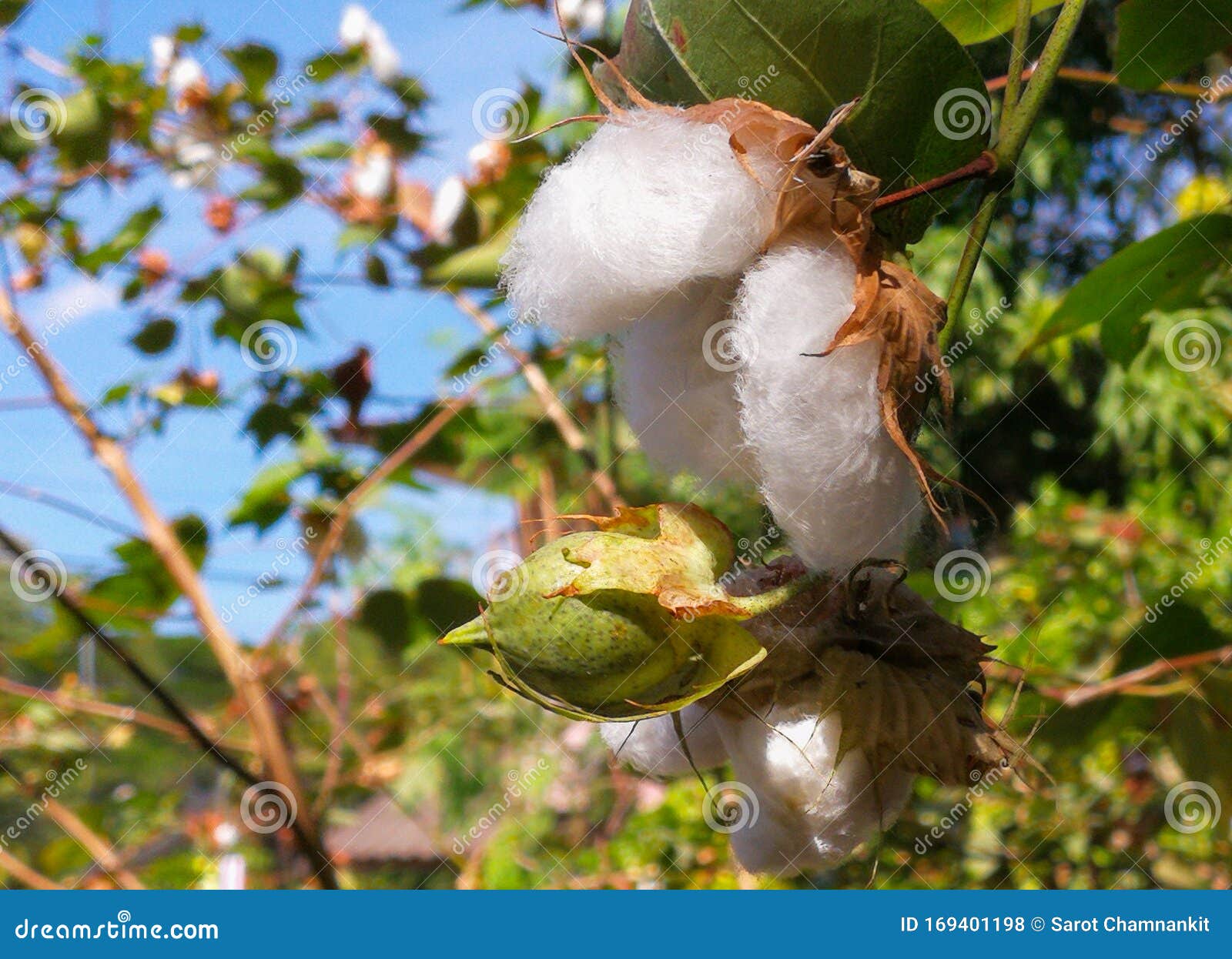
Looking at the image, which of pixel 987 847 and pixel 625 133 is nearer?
pixel 625 133

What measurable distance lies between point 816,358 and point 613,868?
161 cm

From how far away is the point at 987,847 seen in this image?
1.73 meters

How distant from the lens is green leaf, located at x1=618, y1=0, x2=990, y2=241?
1.60ft

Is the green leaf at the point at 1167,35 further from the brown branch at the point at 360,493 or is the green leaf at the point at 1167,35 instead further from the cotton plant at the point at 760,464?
the brown branch at the point at 360,493

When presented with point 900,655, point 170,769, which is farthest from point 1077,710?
point 170,769

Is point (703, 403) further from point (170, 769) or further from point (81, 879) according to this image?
point (170, 769)
